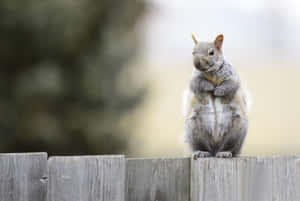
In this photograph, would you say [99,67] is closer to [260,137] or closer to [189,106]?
[189,106]

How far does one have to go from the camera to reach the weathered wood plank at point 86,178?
5.07 ft

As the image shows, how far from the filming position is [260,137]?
635cm

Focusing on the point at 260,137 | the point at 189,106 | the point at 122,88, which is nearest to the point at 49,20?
the point at 122,88

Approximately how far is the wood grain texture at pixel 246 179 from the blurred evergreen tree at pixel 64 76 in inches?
91.6

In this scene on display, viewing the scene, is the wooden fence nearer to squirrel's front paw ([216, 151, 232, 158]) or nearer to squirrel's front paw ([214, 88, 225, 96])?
squirrel's front paw ([216, 151, 232, 158])

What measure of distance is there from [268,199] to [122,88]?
2.58 m

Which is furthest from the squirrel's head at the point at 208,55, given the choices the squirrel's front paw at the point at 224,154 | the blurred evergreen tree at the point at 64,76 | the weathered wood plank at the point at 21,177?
the blurred evergreen tree at the point at 64,76

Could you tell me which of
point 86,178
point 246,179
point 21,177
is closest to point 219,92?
point 246,179

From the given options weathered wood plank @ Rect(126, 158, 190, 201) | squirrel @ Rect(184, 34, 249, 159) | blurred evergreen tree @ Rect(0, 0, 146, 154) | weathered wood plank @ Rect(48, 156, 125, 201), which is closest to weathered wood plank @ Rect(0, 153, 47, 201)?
weathered wood plank @ Rect(48, 156, 125, 201)

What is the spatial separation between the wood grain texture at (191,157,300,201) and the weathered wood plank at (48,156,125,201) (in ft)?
0.98

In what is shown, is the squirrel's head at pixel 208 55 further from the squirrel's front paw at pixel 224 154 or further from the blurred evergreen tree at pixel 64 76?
the blurred evergreen tree at pixel 64 76

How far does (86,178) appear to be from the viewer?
157 centimetres

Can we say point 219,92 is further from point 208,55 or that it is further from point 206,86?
point 208,55

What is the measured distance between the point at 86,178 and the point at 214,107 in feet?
2.12
